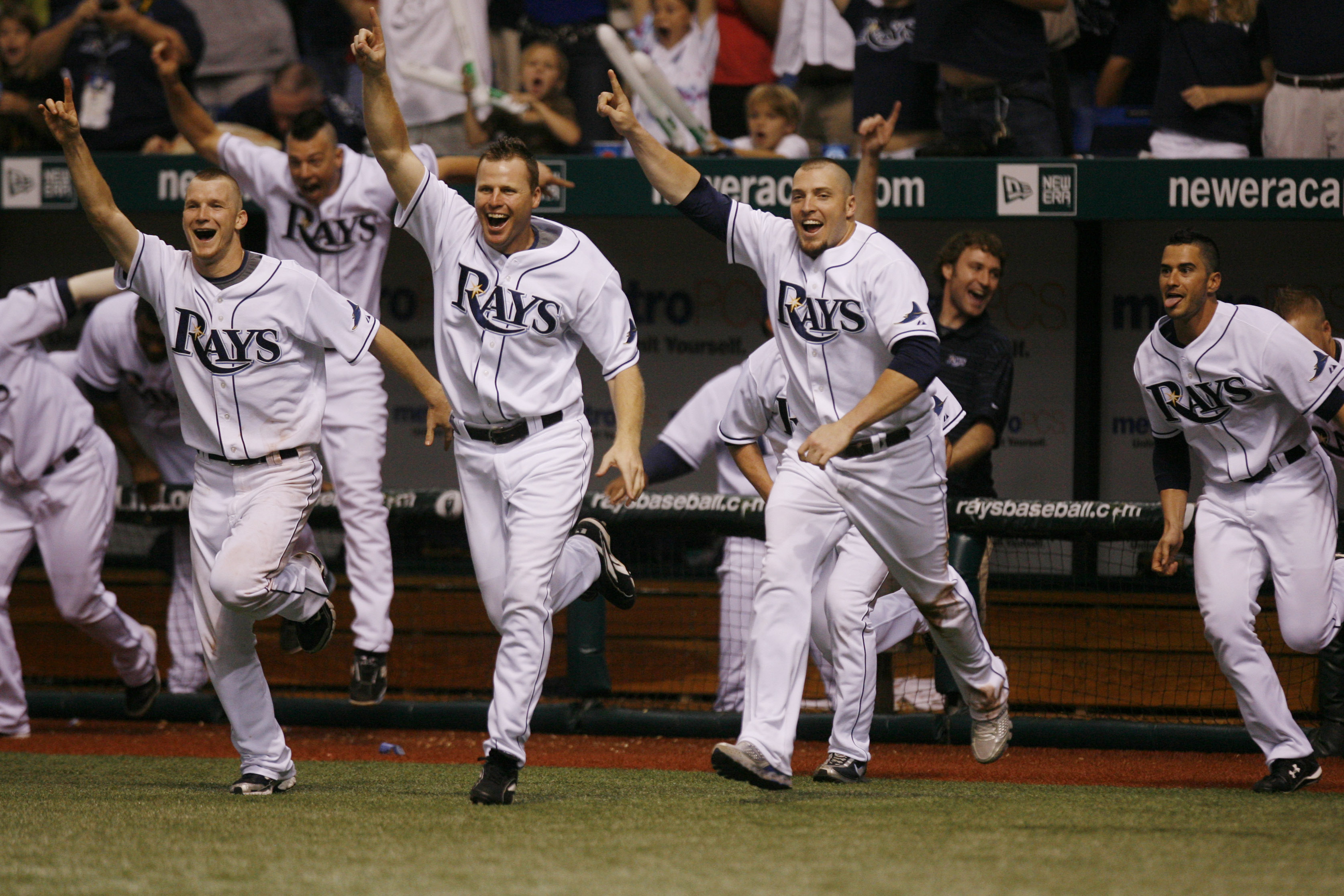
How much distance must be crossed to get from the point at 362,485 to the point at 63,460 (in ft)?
4.04

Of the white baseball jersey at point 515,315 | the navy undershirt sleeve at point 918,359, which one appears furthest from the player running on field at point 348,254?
the navy undershirt sleeve at point 918,359

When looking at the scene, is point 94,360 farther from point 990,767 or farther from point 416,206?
point 990,767

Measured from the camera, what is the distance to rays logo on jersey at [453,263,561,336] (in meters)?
4.27

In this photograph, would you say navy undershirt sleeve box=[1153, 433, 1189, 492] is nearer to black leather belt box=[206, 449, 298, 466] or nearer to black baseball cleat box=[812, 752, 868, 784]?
black baseball cleat box=[812, 752, 868, 784]

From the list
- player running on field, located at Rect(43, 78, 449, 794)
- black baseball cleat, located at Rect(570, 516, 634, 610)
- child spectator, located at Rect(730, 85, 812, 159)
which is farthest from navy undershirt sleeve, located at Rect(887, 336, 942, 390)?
child spectator, located at Rect(730, 85, 812, 159)

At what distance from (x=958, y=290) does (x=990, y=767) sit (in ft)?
5.62

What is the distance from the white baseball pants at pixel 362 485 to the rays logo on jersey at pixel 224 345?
1.38 m

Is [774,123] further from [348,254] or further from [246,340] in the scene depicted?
[246,340]

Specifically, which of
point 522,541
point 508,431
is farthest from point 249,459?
point 522,541

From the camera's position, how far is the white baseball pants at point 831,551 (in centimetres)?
410

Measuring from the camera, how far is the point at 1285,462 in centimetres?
468

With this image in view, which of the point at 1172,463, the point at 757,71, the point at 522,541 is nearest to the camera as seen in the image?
the point at 522,541

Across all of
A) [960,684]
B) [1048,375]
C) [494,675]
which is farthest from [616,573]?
[1048,375]

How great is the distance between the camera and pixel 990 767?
528 centimetres
